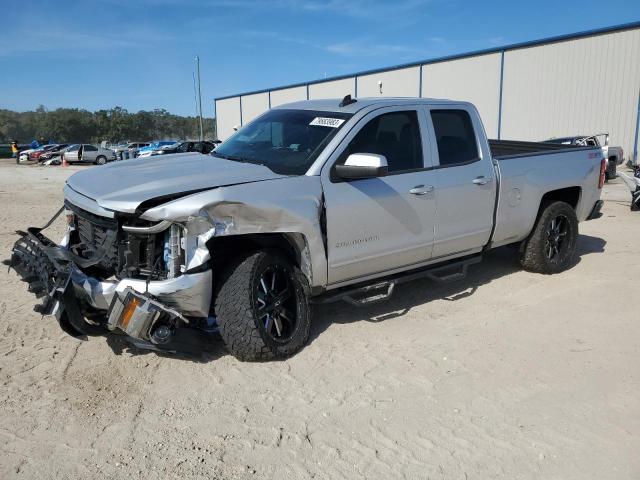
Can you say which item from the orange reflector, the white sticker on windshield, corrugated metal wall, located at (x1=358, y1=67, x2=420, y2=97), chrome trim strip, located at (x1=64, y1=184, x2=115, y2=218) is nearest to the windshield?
the white sticker on windshield

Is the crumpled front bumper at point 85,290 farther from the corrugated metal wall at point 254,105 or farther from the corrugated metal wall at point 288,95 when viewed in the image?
the corrugated metal wall at point 254,105

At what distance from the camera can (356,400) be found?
3652 mm

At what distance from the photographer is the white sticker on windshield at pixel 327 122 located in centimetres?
462

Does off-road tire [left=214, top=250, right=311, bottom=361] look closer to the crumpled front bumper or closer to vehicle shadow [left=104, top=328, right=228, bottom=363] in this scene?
the crumpled front bumper

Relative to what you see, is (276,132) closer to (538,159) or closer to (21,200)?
(538,159)

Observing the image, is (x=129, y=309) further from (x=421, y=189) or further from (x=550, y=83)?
(x=550, y=83)

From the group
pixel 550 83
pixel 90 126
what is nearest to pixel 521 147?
pixel 550 83

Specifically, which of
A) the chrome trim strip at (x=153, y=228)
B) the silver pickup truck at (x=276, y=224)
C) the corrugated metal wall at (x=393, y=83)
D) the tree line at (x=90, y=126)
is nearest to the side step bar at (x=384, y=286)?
the silver pickup truck at (x=276, y=224)

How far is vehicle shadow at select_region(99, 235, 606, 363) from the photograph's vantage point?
169 inches

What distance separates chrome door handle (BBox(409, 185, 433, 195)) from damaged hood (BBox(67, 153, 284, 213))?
1.29m

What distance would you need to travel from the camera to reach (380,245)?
4672mm

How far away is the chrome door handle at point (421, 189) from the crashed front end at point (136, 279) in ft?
6.37

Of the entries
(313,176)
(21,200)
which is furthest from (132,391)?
(21,200)

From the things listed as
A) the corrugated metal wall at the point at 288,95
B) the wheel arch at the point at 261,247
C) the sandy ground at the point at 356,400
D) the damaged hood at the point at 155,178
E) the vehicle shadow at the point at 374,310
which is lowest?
the sandy ground at the point at 356,400
